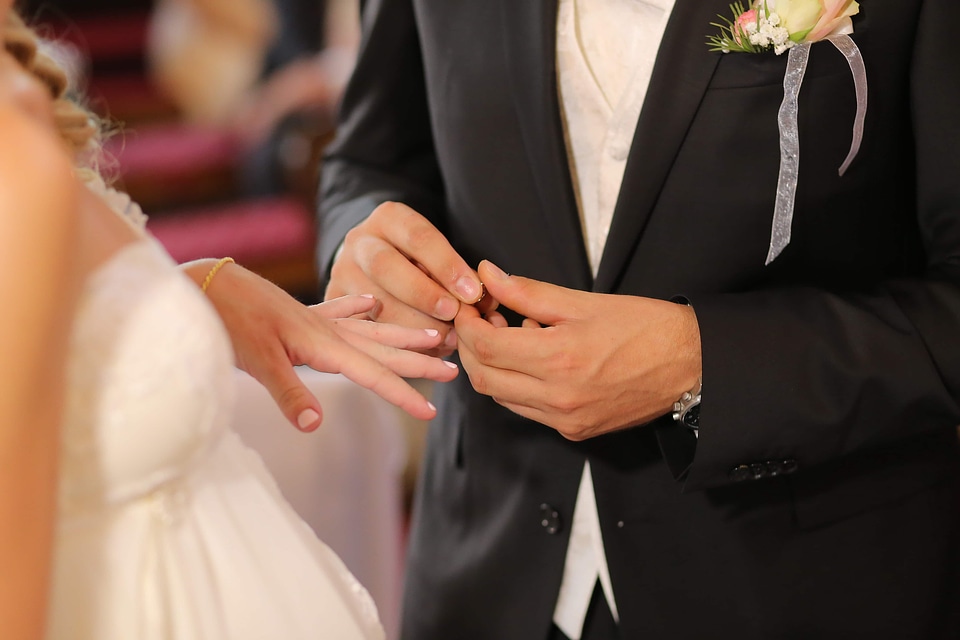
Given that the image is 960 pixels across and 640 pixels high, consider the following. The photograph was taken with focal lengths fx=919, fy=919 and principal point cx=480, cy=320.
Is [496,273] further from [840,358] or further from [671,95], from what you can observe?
[840,358]

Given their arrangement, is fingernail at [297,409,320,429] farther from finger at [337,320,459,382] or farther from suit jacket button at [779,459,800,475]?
suit jacket button at [779,459,800,475]

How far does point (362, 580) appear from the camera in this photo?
2037mm

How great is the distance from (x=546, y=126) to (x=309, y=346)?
1.41ft

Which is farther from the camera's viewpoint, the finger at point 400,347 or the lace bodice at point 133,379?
the finger at point 400,347

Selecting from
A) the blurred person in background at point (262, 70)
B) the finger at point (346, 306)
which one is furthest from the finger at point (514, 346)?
the blurred person in background at point (262, 70)

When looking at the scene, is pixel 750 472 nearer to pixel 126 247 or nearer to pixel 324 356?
pixel 324 356

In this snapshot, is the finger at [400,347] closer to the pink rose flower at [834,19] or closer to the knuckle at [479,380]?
the knuckle at [479,380]

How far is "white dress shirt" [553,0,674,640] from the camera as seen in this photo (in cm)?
122

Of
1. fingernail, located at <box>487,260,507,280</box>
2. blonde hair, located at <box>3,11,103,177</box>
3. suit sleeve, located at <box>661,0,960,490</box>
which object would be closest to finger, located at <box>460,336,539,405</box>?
fingernail, located at <box>487,260,507,280</box>

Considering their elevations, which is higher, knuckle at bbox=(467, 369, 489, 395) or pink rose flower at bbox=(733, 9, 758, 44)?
pink rose flower at bbox=(733, 9, 758, 44)

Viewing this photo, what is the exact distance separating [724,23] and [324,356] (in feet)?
2.11

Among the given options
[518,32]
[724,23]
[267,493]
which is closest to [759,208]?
[724,23]

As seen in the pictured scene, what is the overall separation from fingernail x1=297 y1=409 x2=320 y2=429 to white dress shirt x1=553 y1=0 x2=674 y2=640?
40cm

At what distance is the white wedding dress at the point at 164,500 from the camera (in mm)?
881
